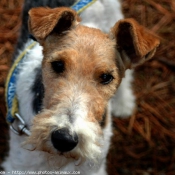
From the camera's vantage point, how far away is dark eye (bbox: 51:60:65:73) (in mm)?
2373

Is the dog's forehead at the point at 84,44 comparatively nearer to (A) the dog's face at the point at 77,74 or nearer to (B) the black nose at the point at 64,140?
(A) the dog's face at the point at 77,74

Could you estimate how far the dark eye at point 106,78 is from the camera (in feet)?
7.96

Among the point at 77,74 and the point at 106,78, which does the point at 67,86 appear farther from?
the point at 106,78

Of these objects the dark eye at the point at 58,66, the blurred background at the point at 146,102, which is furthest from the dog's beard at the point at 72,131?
the blurred background at the point at 146,102

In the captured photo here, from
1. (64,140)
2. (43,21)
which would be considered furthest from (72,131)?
(43,21)

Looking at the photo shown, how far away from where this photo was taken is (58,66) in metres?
2.40

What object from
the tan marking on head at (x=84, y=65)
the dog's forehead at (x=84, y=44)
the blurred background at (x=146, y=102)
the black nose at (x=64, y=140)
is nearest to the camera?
the black nose at (x=64, y=140)

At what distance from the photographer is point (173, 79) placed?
4.22m

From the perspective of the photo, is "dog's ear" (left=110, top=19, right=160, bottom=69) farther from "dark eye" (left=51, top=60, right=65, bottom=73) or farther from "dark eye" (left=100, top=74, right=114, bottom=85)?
"dark eye" (left=51, top=60, right=65, bottom=73)

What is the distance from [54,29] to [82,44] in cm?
31

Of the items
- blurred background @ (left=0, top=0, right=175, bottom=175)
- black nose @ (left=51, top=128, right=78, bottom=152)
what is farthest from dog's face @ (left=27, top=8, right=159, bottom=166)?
blurred background @ (left=0, top=0, right=175, bottom=175)

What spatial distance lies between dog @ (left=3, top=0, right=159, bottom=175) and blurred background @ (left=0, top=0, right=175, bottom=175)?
0.62 m

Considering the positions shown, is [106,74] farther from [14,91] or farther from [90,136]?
[14,91]

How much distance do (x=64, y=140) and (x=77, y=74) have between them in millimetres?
472
